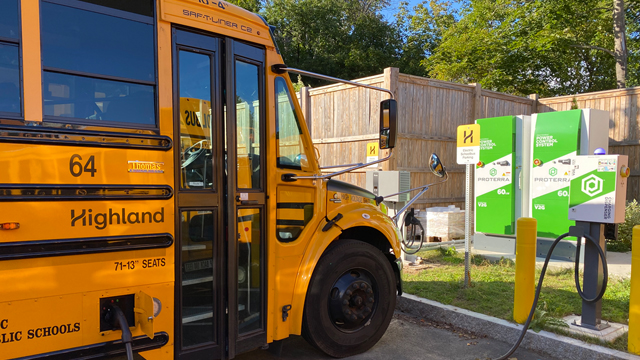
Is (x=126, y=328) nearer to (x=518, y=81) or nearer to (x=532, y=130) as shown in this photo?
(x=532, y=130)

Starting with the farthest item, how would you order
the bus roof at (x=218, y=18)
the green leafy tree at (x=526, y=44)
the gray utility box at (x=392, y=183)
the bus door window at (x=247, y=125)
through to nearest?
the green leafy tree at (x=526, y=44) → the gray utility box at (x=392, y=183) → the bus door window at (x=247, y=125) → the bus roof at (x=218, y=18)

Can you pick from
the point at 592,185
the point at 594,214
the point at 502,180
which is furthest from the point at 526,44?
the point at 594,214

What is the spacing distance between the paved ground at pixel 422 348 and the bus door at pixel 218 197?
0.92 metres

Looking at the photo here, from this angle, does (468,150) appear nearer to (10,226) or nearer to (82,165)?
(82,165)

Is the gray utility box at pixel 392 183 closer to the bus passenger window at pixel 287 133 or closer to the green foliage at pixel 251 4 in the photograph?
the bus passenger window at pixel 287 133

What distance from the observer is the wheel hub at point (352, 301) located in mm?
4027

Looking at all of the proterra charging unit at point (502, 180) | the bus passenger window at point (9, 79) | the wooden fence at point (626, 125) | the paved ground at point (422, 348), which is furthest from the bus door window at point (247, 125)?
the wooden fence at point (626, 125)

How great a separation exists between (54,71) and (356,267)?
2806mm

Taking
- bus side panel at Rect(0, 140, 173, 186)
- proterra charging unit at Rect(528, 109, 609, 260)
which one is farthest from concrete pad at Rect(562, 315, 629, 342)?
bus side panel at Rect(0, 140, 173, 186)

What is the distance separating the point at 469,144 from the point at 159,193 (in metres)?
4.35

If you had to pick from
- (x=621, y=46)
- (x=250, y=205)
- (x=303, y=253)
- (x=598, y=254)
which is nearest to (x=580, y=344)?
(x=598, y=254)

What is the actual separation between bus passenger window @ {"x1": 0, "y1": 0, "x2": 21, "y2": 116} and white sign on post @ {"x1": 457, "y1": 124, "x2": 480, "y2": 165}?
16.5 ft

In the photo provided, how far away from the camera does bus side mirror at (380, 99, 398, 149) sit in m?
3.91

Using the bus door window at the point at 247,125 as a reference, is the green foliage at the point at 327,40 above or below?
above
